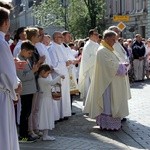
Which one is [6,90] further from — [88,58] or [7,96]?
[88,58]

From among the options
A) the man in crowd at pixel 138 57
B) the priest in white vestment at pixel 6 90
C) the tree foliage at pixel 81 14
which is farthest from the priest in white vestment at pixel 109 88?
the tree foliage at pixel 81 14

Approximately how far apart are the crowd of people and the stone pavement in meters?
0.24

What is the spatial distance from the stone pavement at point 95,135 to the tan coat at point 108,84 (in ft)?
1.34

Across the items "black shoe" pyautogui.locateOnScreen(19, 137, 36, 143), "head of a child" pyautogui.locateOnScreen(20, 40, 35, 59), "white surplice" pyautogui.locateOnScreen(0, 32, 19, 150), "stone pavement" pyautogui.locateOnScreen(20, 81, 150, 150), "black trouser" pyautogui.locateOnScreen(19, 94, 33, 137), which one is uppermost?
"head of a child" pyautogui.locateOnScreen(20, 40, 35, 59)

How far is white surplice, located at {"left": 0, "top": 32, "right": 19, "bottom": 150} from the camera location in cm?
532

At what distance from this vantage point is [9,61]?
5.32 metres

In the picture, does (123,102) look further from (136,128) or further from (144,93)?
(144,93)

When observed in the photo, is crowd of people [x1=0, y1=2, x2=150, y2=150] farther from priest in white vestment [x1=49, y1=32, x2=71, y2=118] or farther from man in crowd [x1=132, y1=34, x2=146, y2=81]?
man in crowd [x1=132, y1=34, x2=146, y2=81]

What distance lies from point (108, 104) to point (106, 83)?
40 cm

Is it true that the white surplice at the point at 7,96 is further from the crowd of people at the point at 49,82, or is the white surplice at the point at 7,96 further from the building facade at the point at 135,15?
the building facade at the point at 135,15

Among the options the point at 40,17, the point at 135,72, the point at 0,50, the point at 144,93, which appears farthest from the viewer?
the point at 40,17

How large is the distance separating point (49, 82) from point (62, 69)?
206 centimetres

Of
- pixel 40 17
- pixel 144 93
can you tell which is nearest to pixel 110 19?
pixel 40 17

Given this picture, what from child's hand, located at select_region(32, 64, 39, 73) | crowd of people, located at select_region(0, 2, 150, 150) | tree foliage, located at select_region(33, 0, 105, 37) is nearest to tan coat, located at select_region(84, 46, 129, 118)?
crowd of people, located at select_region(0, 2, 150, 150)
